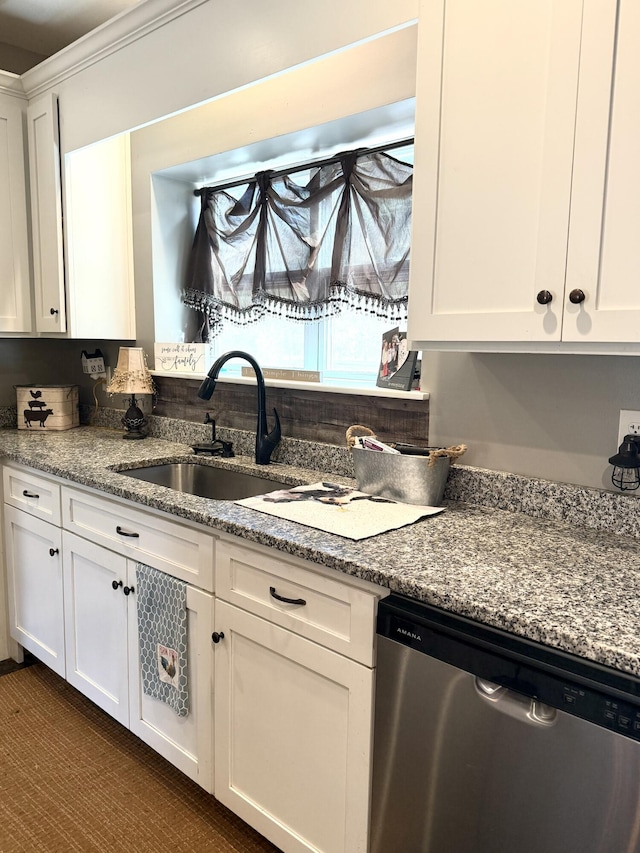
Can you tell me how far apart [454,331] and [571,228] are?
1.06ft

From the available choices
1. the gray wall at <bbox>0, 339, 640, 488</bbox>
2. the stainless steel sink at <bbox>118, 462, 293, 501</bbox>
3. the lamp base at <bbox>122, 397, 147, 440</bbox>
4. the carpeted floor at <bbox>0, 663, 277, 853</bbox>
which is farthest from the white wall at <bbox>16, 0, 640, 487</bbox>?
the carpeted floor at <bbox>0, 663, 277, 853</bbox>

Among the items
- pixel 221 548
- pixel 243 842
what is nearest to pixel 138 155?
pixel 221 548

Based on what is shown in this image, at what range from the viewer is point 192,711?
174cm

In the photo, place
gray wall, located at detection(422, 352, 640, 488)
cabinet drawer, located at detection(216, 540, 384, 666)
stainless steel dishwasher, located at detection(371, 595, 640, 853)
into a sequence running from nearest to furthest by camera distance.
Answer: stainless steel dishwasher, located at detection(371, 595, 640, 853) < cabinet drawer, located at detection(216, 540, 384, 666) < gray wall, located at detection(422, 352, 640, 488)

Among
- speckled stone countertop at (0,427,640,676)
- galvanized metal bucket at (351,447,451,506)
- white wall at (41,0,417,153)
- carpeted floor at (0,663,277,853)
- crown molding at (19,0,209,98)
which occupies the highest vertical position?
crown molding at (19,0,209,98)

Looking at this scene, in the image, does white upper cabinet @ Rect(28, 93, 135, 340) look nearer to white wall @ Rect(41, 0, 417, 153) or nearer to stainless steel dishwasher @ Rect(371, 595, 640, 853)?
white wall @ Rect(41, 0, 417, 153)

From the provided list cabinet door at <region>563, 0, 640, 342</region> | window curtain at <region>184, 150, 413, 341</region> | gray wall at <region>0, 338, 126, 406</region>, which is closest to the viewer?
cabinet door at <region>563, 0, 640, 342</region>

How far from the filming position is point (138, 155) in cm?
281

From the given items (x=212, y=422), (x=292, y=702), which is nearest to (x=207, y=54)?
(x=212, y=422)

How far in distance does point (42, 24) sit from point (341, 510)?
2627 mm

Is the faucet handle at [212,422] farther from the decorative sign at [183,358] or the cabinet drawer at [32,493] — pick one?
the cabinet drawer at [32,493]

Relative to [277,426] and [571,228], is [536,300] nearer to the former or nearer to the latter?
[571,228]

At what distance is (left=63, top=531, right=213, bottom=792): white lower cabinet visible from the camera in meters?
1.69

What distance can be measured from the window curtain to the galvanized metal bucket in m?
0.61
